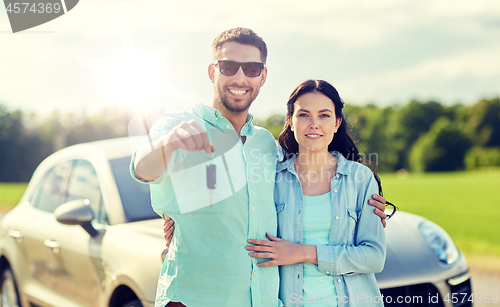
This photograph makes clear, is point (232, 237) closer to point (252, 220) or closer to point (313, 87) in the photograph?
point (252, 220)

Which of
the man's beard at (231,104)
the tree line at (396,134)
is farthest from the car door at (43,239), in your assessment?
the tree line at (396,134)

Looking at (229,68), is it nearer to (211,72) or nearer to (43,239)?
(211,72)

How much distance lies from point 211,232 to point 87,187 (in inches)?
72.8

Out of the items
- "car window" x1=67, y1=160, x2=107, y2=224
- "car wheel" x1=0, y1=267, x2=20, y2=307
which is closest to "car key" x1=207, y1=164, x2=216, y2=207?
"car window" x1=67, y1=160, x2=107, y2=224

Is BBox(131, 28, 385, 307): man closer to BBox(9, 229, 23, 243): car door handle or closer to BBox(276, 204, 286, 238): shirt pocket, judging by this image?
BBox(276, 204, 286, 238): shirt pocket

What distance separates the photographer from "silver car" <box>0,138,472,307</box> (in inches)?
109

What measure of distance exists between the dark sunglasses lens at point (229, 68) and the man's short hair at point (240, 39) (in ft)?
0.32

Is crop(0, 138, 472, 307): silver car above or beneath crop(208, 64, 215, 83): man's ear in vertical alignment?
beneath

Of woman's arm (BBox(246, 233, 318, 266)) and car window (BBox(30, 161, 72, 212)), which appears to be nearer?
woman's arm (BBox(246, 233, 318, 266))

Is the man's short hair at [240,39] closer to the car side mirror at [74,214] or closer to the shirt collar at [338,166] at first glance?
the shirt collar at [338,166]

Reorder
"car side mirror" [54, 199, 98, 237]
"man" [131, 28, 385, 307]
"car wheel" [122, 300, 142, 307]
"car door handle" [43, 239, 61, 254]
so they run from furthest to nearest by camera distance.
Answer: "car door handle" [43, 239, 61, 254]
"car side mirror" [54, 199, 98, 237]
"car wheel" [122, 300, 142, 307]
"man" [131, 28, 385, 307]

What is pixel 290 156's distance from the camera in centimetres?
263

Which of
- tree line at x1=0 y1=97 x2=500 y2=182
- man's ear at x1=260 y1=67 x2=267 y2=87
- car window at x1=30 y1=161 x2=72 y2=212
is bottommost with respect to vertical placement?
tree line at x1=0 y1=97 x2=500 y2=182

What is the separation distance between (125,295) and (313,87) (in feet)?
5.91
